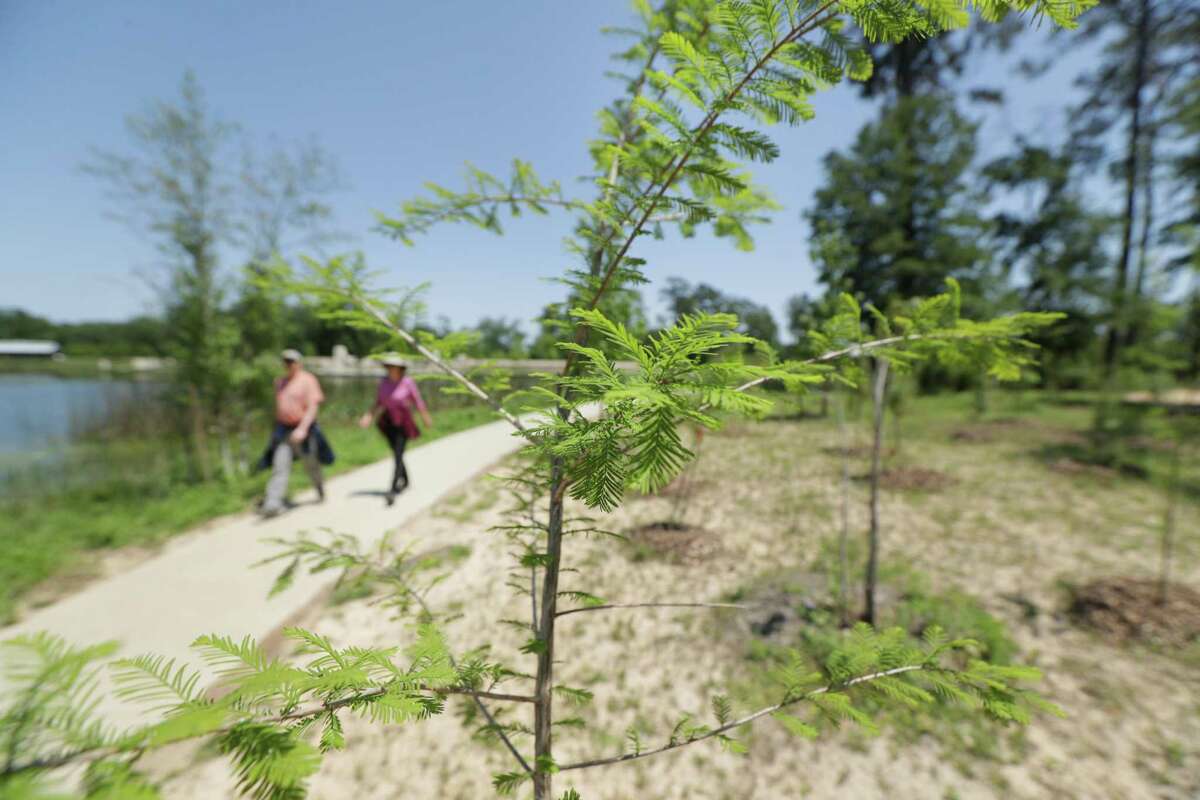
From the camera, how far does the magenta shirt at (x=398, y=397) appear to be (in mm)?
5008

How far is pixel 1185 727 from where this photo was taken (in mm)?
2723

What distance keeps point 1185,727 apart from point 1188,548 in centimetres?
420

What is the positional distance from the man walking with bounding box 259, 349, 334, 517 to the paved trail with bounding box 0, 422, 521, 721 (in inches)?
16.0

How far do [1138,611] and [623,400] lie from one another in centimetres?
581

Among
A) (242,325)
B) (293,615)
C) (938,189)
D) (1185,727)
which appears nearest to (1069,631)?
(1185,727)

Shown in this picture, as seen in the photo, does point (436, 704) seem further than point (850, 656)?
No

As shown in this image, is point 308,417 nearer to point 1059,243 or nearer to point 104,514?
point 104,514

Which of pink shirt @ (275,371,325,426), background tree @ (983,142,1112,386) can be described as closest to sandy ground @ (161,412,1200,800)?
pink shirt @ (275,371,325,426)

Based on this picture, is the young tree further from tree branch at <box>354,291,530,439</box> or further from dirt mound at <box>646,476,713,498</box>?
dirt mound at <box>646,476,713,498</box>

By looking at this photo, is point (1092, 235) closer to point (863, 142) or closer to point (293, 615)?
point (863, 142)

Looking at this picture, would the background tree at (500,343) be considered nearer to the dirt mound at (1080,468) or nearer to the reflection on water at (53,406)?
the reflection on water at (53,406)

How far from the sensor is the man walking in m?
4.88

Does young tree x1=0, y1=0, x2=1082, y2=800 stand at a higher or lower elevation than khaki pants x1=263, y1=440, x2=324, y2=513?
higher

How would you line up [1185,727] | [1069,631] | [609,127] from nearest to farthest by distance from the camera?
1. [609,127]
2. [1185,727]
3. [1069,631]
